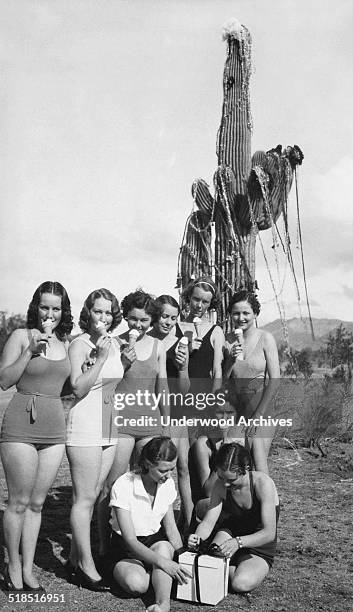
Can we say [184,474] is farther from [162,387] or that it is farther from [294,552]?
[294,552]

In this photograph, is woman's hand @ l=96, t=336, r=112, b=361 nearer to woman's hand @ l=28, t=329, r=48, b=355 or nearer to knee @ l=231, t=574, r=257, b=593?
woman's hand @ l=28, t=329, r=48, b=355

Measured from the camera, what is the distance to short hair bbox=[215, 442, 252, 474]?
353 cm

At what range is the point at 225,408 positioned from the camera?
162 inches

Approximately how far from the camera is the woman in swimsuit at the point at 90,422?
3502 mm

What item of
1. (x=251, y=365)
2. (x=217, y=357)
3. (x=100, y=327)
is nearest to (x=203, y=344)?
(x=217, y=357)

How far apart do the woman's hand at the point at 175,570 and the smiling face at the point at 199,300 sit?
1.55 meters

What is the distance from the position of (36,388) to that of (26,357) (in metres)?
0.21

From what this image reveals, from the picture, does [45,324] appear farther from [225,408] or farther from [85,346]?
[225,408]

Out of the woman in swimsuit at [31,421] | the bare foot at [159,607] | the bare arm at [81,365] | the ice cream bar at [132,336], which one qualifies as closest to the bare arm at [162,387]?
the ice cream bar at [132,336]

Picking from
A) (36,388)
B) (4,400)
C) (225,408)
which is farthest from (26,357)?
(4,400)

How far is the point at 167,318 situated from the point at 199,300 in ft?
0.79

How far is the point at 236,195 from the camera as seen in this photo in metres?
10.4

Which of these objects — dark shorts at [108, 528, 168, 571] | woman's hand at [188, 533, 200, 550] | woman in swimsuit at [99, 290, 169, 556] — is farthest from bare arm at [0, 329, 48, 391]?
woman's hand at [188, 533, 200, 550]

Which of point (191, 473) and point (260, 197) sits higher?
point (260, 197)
